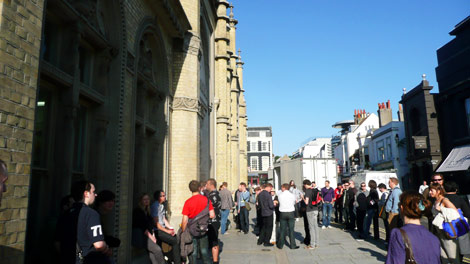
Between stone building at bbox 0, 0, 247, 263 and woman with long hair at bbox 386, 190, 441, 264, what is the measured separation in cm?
384

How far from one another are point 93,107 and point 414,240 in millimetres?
6124

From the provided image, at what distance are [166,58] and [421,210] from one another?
926 centimetres

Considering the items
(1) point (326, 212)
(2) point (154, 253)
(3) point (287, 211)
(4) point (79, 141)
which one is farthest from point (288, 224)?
(4) point (79, 141)

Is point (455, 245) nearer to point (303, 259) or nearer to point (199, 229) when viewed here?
point (303, 259)

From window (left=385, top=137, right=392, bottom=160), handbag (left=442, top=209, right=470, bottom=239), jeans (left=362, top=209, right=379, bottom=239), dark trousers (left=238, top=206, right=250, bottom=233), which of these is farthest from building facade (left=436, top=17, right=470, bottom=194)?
handbag (left=442, top=209, right=470, bottom=239)

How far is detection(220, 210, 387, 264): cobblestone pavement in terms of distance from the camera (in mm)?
8195

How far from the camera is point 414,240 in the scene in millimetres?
2957

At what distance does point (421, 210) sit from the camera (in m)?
3.21

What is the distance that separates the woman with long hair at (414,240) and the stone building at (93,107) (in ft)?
12.6

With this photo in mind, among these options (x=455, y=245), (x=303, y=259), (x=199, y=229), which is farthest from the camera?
(x=303, y=259)

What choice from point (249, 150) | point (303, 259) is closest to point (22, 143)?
point (303, 259)

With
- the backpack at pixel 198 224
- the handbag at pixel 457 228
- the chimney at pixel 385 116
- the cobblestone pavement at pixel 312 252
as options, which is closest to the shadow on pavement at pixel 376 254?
the cobblestone pavement at pixel 312 252

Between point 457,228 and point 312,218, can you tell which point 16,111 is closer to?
point 457,228

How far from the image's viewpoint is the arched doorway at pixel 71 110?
4.94 m
